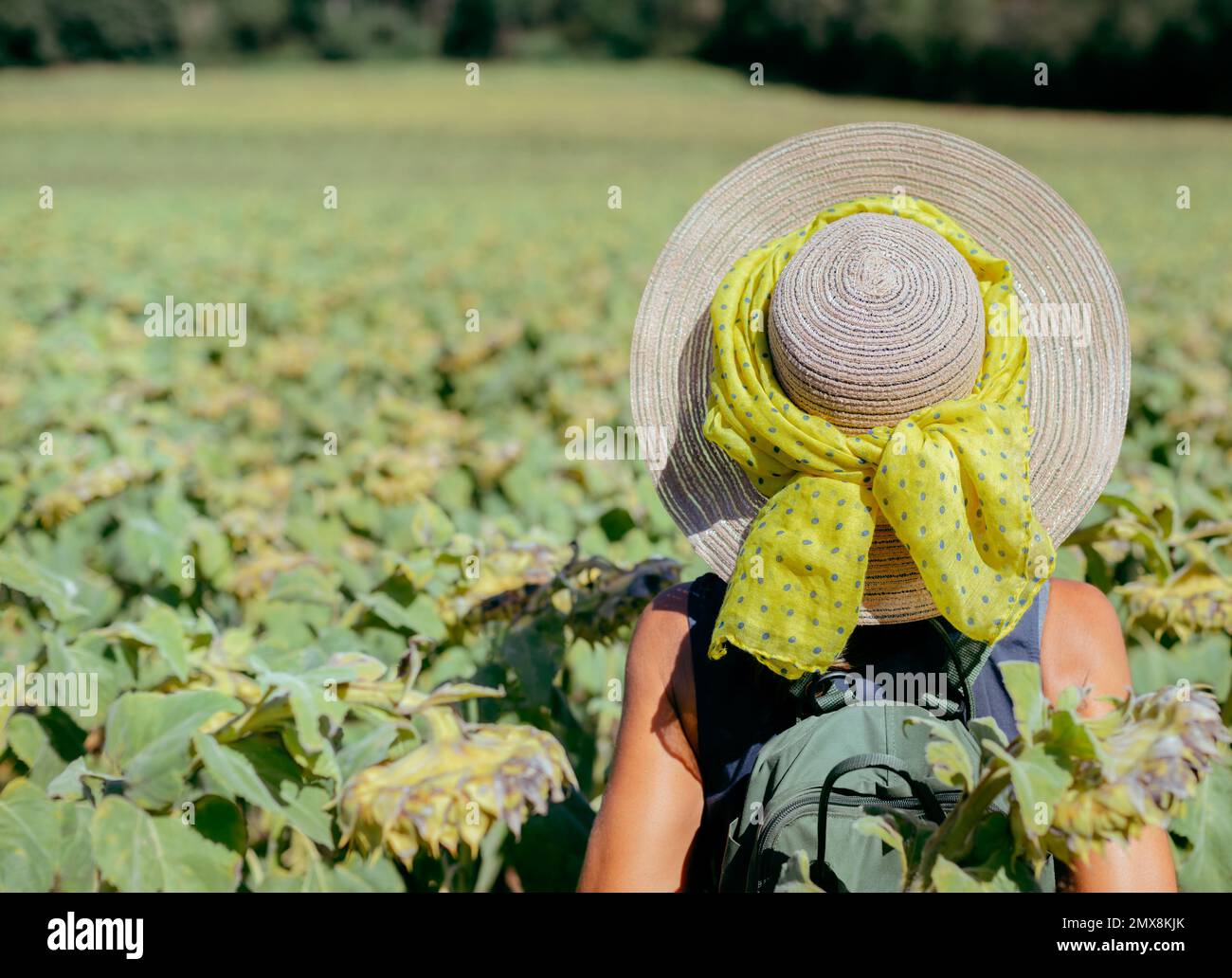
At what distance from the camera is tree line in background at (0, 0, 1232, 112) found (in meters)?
51.8

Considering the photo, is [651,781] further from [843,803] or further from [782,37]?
[782,37]

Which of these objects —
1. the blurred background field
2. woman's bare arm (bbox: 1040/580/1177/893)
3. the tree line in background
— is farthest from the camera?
the tree line in background

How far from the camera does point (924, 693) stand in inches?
59.7

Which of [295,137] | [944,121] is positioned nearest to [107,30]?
[295,137]

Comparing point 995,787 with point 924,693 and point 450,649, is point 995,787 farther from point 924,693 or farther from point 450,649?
point 450,649

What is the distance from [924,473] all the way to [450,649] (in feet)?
3.81

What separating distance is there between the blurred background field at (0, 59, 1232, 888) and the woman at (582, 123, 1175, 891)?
0.30 m

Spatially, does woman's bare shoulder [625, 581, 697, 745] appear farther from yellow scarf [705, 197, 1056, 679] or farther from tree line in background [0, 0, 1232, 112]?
tree line in background [0, 0, 1232, 112]

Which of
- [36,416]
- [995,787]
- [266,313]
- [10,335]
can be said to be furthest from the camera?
[266,313]

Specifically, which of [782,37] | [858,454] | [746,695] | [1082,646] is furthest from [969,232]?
[782,37]

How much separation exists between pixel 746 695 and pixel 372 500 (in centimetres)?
224

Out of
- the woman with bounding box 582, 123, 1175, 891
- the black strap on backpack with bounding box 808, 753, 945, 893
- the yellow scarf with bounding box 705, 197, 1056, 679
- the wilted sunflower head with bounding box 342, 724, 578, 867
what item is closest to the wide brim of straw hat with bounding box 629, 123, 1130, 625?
the woman with bounding box 582, 123, 1175, 891

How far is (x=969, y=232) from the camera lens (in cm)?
174

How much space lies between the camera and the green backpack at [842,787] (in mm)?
1390
